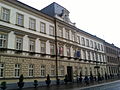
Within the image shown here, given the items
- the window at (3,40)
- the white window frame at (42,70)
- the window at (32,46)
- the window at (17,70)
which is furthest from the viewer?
the white window frame at (42,70)

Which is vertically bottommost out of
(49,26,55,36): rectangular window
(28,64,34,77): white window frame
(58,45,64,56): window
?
(28,64,34,77): white window frame

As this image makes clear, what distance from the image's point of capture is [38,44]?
28.4 meters

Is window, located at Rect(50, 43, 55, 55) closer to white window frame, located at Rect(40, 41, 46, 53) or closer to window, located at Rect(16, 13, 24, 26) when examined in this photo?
white window frame, located at Rect(40, 41, 46, 53)

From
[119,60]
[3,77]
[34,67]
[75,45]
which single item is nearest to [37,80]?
[34,67]

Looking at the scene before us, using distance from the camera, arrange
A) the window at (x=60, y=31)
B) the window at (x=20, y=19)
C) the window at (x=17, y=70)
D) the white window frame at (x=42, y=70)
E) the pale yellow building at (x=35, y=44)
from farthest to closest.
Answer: the window at (x=60, y=31) < the white window frame at (x=42, y=70) < the window at (x=20, y=19) < the window at (x=17, y=70) < the pale yellow building at (x=35, y=44)

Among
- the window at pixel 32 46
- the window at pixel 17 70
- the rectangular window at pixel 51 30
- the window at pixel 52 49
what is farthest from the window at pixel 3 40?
the rectangular window at pixel 51 30

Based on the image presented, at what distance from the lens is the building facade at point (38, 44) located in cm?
2295

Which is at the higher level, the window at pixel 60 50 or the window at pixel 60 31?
the window at pixel 60 31

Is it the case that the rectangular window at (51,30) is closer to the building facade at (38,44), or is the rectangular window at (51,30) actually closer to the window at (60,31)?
the building facade at (38,44)

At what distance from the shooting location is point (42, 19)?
101ft

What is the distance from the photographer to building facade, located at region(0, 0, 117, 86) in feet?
75.3

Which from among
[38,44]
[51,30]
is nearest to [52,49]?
[51,30]

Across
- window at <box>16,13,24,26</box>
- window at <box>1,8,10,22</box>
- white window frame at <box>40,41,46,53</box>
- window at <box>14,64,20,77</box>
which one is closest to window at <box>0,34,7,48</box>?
window at <box>1,8,10,22</box>

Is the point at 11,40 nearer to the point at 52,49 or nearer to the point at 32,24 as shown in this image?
the point at 32,24
